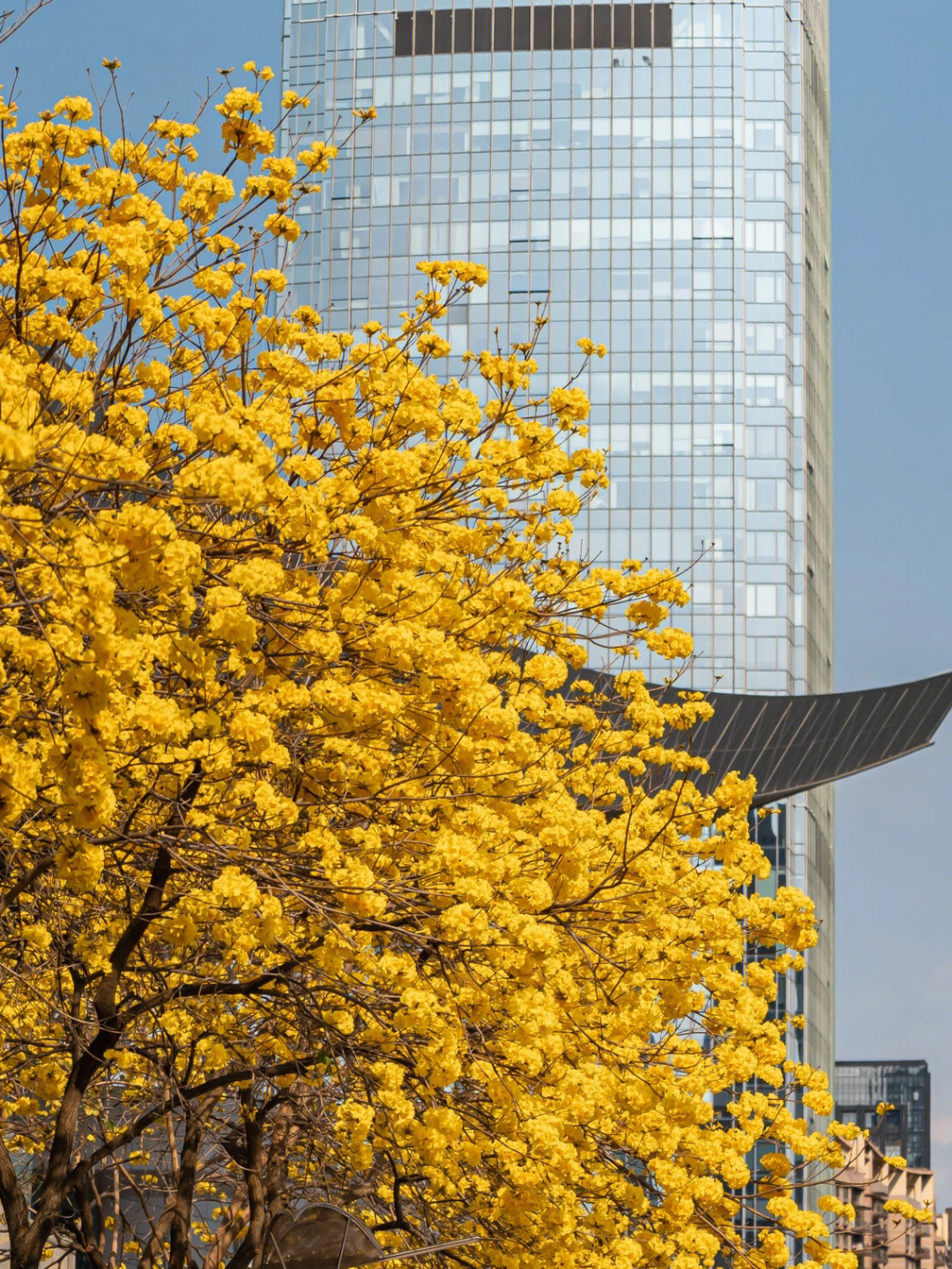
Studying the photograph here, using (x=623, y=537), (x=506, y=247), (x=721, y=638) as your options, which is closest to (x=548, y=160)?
(x=506, y=247)

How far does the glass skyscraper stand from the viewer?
65125 mm

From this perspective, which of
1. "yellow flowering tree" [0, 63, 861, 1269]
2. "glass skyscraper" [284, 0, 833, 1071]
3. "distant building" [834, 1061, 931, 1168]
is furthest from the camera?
"distant building" [834, 1061, 931, 1168]

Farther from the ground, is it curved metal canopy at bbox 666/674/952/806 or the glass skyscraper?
the glass skyscraper

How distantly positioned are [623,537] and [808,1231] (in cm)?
5496

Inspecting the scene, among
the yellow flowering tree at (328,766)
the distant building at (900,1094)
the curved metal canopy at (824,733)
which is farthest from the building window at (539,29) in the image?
the distant building at (900,1094)

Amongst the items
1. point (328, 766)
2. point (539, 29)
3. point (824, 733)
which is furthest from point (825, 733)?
point (328, 766)

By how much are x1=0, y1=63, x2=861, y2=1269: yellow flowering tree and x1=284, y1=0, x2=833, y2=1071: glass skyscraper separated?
2099 inches

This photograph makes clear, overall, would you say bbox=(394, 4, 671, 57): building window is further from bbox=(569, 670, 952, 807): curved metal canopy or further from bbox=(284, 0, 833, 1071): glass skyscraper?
bbox=(569, 670, 952, 807): curved metal canopy

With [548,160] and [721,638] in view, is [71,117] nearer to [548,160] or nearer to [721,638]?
[721,638]

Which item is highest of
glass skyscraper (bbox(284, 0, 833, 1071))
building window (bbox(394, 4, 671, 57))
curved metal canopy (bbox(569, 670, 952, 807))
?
building window (bbox(394, 4, 671, 57))

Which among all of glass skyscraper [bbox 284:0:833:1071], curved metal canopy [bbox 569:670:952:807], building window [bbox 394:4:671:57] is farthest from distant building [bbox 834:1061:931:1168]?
curved metal canopy [bbox 569:670:952:807]

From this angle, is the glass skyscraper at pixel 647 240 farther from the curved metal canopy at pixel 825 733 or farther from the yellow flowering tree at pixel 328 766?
the yellow flowering tree at pixel 328 766

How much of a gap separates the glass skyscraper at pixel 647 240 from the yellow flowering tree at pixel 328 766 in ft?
175

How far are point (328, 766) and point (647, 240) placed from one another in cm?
6167
